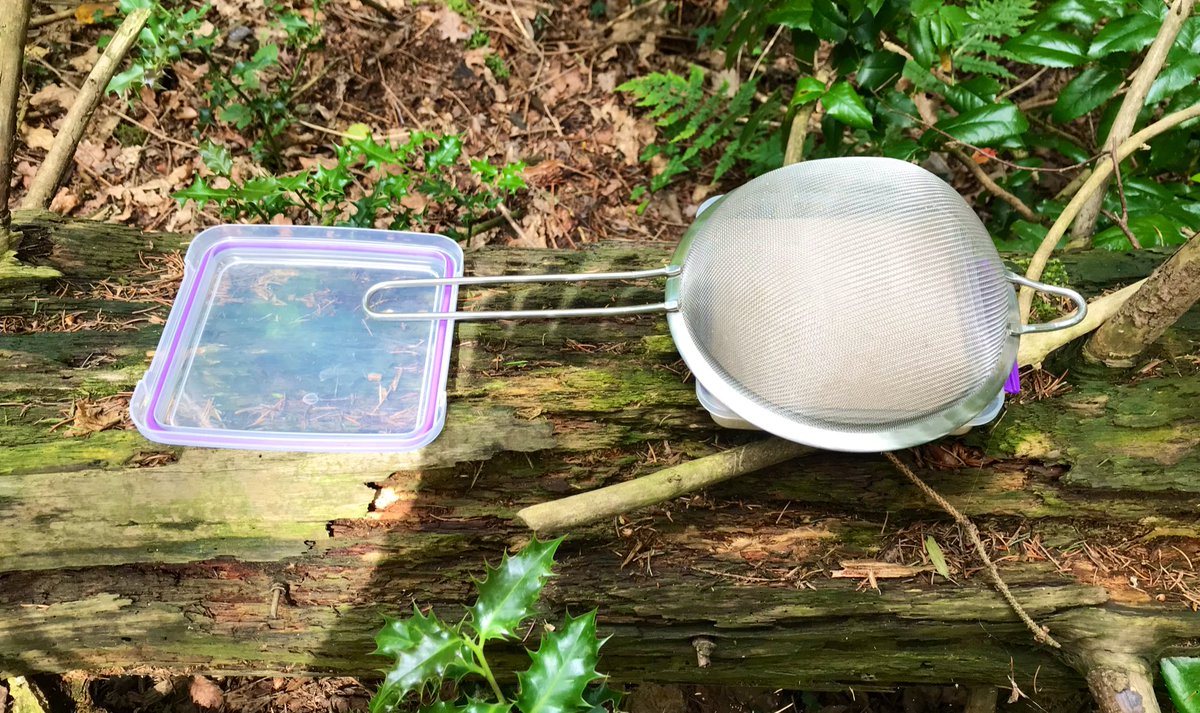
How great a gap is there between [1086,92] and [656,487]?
2.04 meters

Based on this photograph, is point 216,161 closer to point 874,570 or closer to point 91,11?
point 91,11

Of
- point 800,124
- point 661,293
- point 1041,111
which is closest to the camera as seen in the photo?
point 661,293

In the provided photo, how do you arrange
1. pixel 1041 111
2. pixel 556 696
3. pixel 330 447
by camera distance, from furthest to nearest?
pixel 1041 111 < pixel 330 447 < pixel 556 696

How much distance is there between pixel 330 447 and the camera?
1.78 meters

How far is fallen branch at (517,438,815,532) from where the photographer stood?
5.47 ft

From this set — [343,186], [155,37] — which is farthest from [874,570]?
[155,37]

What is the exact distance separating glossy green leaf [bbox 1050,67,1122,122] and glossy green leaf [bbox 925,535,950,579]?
5.11 feet

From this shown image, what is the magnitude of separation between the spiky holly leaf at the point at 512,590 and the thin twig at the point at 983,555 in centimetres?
90

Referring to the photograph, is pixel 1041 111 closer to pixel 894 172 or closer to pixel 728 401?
pixel 894 172

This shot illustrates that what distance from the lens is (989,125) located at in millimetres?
2277

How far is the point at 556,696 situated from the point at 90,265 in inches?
72.8

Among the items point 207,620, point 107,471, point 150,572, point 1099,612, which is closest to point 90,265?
point 107,471

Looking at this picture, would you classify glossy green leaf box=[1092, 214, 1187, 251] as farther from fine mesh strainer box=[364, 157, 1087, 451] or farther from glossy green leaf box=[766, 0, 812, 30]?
glossy green leaf box=[766, 0, 812, 30]

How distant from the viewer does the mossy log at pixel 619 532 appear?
1749 millimetres
